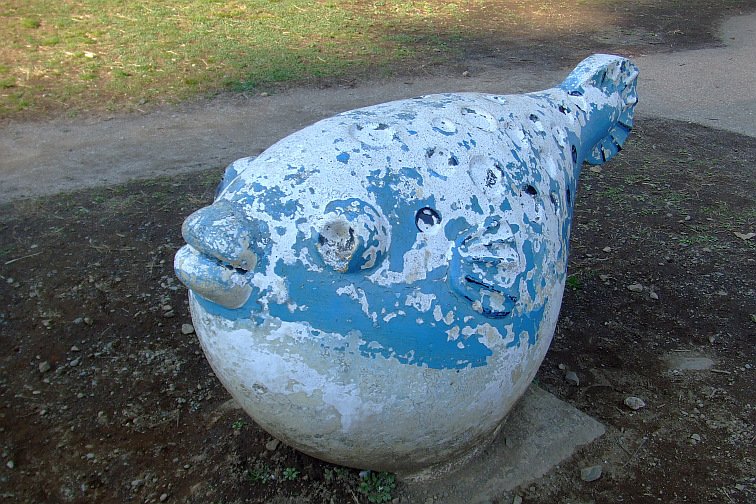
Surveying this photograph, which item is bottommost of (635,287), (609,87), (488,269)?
(635,287)

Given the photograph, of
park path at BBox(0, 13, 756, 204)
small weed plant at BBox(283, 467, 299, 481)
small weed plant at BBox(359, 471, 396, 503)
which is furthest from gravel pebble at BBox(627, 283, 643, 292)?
park path at BBox(0, 13, 756, 204)

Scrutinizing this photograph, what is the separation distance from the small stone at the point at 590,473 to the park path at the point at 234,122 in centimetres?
355

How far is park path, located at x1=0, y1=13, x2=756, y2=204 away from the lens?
5164mm

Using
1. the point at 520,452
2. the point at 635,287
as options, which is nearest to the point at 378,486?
the point at 520,452

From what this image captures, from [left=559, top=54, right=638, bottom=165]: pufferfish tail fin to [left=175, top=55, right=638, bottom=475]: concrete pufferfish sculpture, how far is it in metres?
0.88

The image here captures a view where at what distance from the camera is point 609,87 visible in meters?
3.04

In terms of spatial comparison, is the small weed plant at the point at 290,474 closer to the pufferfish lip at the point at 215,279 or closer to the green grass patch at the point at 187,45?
the pufferfish lip at the point at 215,279

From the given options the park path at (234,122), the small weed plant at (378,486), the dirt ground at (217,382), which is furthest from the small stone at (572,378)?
the park path at (234,122)

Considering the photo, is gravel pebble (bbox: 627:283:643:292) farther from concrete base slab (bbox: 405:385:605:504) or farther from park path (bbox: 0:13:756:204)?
park path (bbox: 0:13:756:204)

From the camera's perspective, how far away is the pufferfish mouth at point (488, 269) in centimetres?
198

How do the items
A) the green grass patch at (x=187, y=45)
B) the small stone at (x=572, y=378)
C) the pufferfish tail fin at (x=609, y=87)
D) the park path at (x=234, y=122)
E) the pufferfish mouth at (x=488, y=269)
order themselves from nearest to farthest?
the pufferfish mouth at (x=488, y=269) < the pufferfish tail fin at (x=609, y=87) < the small stone at (x=572, y=378) < the park path at (x=234, y=122) < the green grass patch at (x=187, y=45)

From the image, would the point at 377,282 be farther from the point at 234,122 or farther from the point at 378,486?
the point at 234,122

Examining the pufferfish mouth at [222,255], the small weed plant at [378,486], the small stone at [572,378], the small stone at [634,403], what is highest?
the pufferfish mouth at [222,255]

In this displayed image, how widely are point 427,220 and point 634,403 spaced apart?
1.55 m
